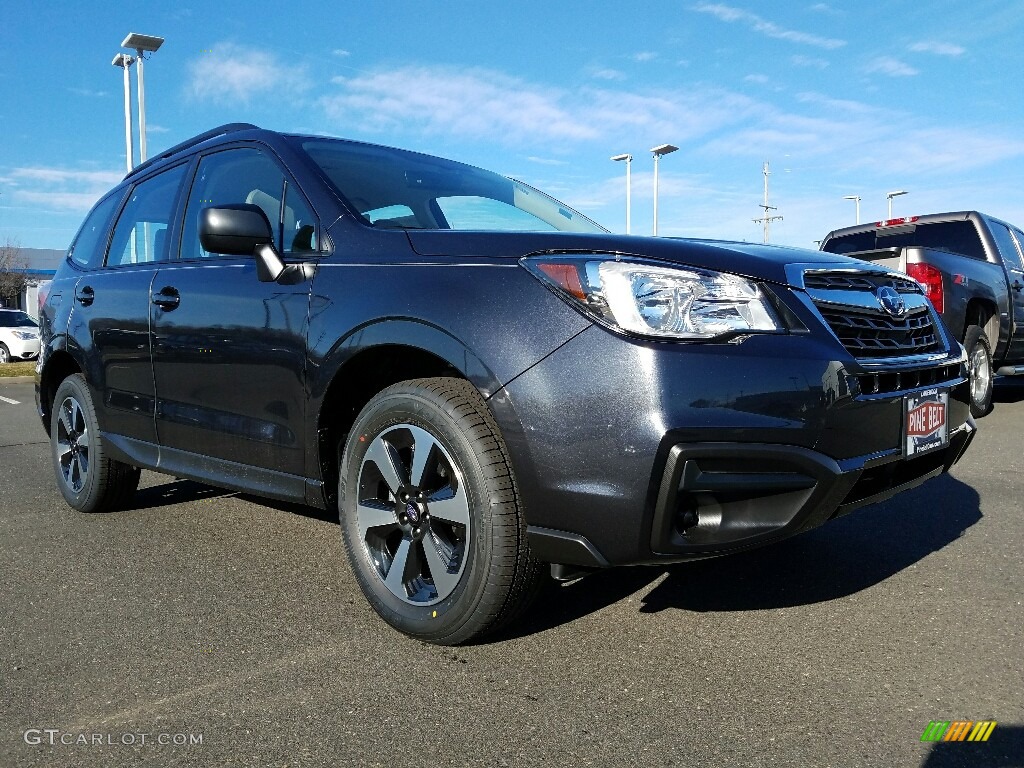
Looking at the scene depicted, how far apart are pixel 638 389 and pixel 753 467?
1.16 feet

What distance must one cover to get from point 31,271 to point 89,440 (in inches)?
2234

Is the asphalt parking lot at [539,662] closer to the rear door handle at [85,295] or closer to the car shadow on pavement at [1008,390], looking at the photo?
the rear door handle at [85,295]

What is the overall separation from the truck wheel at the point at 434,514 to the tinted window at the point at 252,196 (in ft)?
2.59

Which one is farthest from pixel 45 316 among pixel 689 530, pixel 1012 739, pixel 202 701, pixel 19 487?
pixel 1012 739

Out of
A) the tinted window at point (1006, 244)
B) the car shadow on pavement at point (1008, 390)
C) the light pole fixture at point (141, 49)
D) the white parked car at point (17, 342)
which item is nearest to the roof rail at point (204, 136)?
the tinted window at point (1006, 244)

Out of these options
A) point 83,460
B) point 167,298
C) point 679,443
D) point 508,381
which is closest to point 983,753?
point 679,443

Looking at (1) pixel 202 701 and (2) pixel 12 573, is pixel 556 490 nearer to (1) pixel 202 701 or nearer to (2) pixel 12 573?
(1) pixel 202 701

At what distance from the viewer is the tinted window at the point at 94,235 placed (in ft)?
14.8

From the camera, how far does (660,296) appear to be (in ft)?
7.39

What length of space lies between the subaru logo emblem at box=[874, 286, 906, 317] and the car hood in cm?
15

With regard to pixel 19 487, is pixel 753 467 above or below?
above

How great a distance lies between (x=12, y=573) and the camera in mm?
3420

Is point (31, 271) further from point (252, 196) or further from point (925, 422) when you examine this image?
point (925, 422)

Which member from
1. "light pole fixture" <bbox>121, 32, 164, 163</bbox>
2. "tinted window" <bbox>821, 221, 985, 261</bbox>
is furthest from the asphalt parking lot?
"light pole fixture" <bbox>121, 32, 164, 163</bbox>
